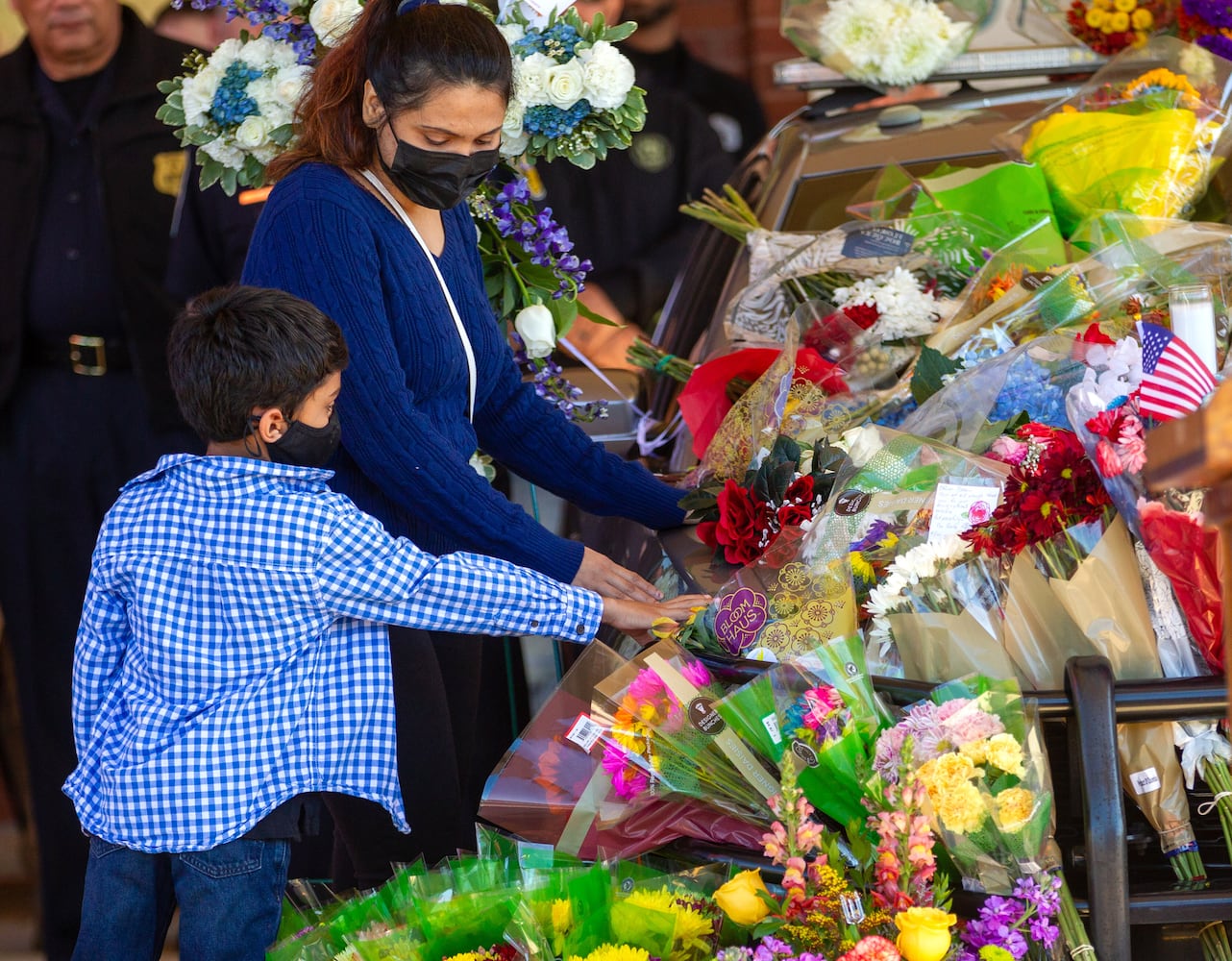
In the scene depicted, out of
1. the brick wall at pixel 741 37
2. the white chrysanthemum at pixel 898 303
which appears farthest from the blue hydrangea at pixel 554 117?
the brick wall at pixel 741 37

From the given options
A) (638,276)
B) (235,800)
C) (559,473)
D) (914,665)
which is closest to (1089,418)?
(914,665)

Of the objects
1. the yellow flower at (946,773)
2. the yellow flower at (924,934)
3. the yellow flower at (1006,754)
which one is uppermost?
the yellow flower at (1006,754)

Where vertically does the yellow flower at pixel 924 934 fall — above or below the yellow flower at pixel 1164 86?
below

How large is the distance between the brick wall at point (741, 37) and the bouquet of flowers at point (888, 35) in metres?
2.82

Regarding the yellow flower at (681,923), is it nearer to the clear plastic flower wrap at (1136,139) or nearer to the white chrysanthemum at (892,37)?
the clear plastic flower wrap at (1136,139)

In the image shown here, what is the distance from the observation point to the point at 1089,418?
5.72ft

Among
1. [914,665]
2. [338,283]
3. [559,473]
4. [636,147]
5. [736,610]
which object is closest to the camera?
[914,665]

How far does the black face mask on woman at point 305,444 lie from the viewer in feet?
6.23

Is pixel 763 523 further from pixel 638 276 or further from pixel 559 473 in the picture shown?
pixel 638 276

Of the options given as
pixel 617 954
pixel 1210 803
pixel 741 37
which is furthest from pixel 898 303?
pixel 741 37

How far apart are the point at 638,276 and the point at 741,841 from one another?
4185 mm

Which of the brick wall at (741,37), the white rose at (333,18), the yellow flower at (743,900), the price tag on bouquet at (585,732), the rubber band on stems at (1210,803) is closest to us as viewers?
the yellow flower at (743,900)

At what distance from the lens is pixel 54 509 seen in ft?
11.7

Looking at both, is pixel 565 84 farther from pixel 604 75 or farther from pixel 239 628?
pixel 239 628
